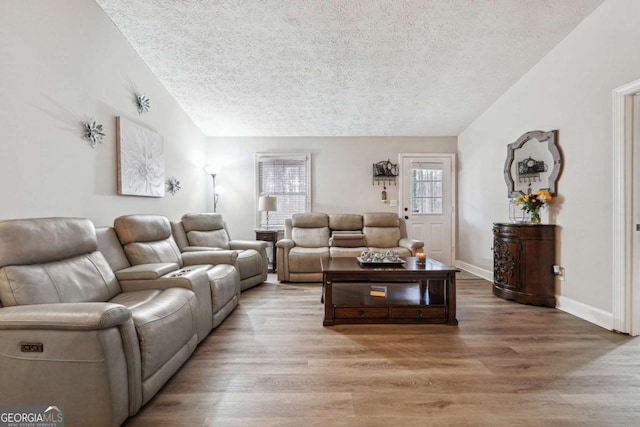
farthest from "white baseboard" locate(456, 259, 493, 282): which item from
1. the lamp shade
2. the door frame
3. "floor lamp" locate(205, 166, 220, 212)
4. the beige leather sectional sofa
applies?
"floor lamp" locate(205, 166, 220, 212)

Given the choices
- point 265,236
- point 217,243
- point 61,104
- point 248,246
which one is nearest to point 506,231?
point 248,246

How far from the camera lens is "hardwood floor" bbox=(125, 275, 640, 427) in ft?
4.91

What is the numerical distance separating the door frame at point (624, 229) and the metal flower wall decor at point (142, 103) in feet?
15.0

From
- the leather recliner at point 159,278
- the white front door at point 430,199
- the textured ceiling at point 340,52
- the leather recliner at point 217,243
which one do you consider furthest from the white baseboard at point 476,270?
the leather recliner at point 159,278

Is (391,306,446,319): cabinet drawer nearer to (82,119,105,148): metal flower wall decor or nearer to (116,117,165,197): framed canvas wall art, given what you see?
(116,117,165,197): framed canvas wall art

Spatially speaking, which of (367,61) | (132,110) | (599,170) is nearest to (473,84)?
(367,61)

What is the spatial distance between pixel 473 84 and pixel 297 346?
386cm

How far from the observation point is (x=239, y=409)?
155 cm

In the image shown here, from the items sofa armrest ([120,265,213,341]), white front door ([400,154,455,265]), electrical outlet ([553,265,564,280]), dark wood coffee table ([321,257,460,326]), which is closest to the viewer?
sofa armrest ([120,265,213,341])

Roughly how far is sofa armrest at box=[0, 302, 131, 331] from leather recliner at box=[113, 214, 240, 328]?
3.74 ft

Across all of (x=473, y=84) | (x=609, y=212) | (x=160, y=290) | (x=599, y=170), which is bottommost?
(x=160, y=290)

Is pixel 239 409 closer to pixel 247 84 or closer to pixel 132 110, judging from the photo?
pixel 132 110

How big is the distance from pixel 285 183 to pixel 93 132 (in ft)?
10.3

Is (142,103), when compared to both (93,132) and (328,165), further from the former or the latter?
(328,165)
